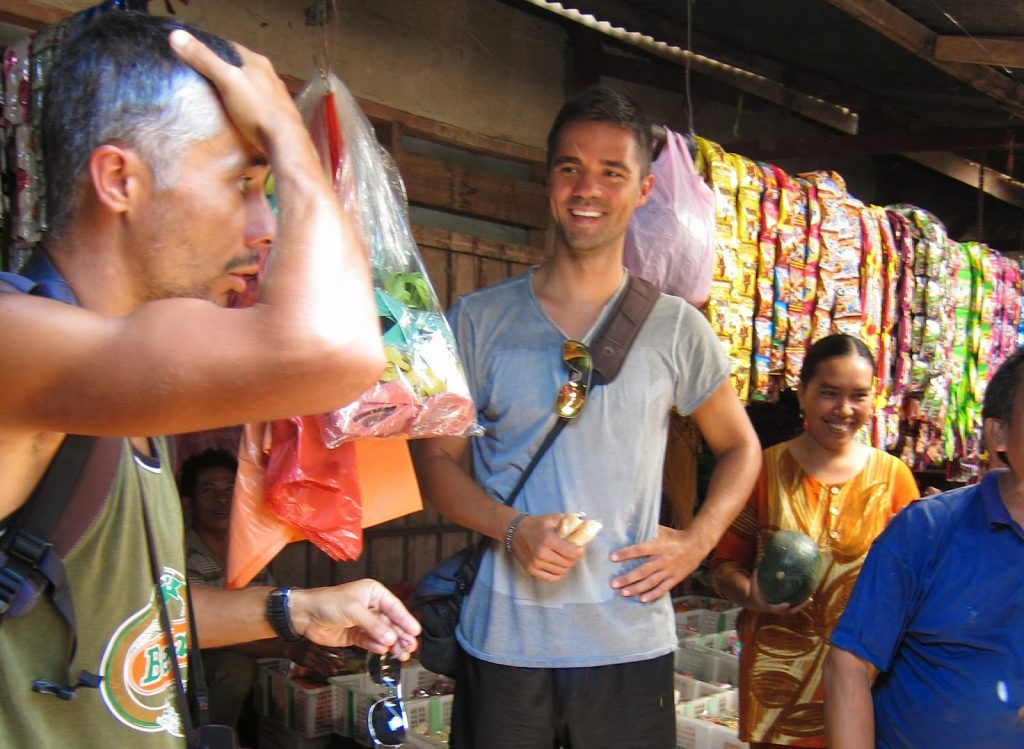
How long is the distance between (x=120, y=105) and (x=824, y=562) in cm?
234

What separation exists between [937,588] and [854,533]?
32.2 inches

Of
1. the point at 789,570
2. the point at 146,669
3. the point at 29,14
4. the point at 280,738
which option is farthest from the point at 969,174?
the point at 146,669

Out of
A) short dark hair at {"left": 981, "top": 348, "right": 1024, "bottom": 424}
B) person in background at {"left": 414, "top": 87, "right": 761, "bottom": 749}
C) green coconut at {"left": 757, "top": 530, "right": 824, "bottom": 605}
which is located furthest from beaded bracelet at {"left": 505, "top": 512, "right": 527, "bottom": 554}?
short dark hair at {"left": 981, "top": 348, "right": 1024, "bottom": 424}

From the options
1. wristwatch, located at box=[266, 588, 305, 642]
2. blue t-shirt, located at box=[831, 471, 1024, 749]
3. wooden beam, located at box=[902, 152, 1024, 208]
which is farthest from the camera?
wooden beam, located at box=[902, 152, 1024, 208]

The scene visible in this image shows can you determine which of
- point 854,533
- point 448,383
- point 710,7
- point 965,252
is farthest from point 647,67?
point 448,383

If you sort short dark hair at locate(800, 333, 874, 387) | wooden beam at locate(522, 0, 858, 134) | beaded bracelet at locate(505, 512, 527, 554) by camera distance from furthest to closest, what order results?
wooden beam at locate(522, 0, 858, 134) < short dark hair at locate(800, 333, 874, 387) < beaded bracelet at locate(505, 512, 527, 554)

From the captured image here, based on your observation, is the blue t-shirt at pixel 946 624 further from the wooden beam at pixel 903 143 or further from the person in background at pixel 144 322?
the wooden beam at pixel 903 143

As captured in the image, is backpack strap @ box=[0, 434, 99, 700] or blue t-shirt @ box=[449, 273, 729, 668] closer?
backpack strap @ box=[0, 434, 99, 700]

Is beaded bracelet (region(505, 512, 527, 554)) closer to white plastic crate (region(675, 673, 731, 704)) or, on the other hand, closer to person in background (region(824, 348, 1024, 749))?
person in background (region(824, 348, 1024, 749))

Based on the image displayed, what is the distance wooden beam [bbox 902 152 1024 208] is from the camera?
19.2 feet

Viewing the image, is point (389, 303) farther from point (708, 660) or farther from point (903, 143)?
point (903, 143)

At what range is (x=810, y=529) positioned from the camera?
2.83 metres

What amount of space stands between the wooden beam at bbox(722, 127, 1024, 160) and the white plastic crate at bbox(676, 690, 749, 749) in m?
2.61

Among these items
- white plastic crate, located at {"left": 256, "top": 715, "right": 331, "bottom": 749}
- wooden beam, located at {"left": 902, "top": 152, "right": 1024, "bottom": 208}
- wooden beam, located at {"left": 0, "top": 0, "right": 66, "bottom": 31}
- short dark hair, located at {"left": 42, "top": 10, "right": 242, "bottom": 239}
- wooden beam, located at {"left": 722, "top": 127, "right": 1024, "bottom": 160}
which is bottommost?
white plastic crate, located at {"left": 256, "top": 715, "right": 331, "bottom": 749}
